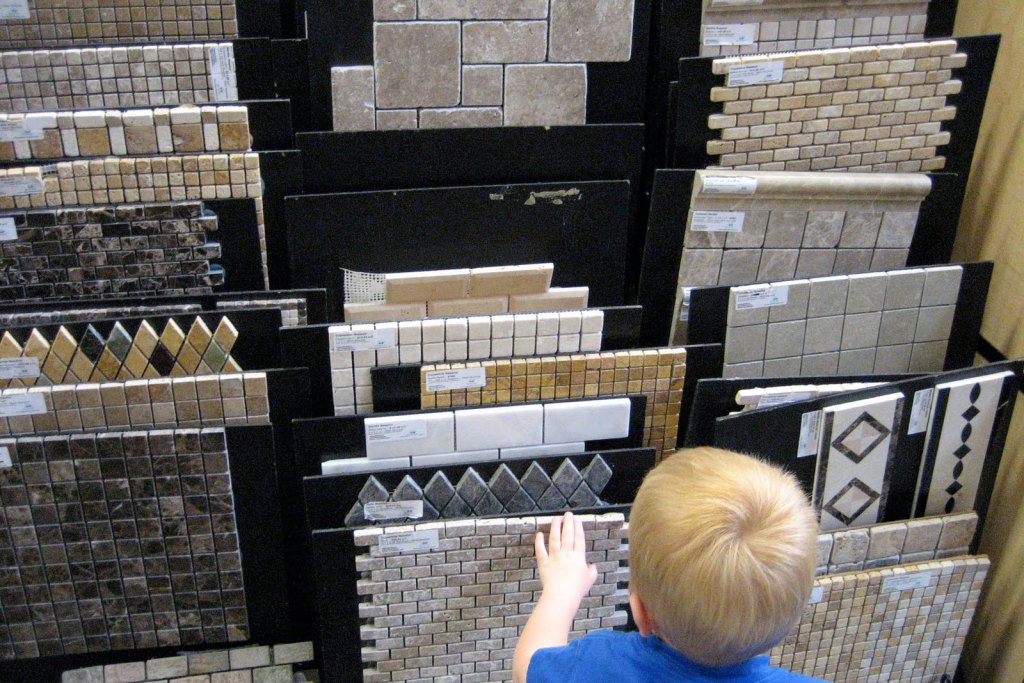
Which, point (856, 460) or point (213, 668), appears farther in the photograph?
point (213, 668)

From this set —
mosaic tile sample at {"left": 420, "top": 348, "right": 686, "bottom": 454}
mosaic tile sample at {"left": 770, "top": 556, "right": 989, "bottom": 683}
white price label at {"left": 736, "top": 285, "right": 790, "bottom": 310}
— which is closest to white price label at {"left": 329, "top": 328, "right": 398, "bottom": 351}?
mosaic tile sample at {"left": 420, "top": 348, "right": 686, "bottom": 454}

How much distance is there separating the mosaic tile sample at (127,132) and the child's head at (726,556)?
1.45 metres

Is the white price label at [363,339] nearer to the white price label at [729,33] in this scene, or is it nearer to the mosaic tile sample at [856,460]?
the mosaic tile sample at [856,460]

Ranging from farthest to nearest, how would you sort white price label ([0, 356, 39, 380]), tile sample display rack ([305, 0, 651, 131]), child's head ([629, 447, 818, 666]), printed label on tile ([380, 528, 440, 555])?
tile sample display rack ([305, 0, 651, 131]) → white price label ([0, 356, 39, 380]) → printed label on tile ([380, 528, 440, 555]) → child's head ([629, 447, 818, 666])

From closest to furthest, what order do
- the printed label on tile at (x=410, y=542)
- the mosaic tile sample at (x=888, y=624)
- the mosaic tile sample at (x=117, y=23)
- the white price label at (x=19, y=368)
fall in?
the printed label on tile at (x=410, y=542)
the white price label at (x=19, y=368)
the mosaic tile sample at (x=888, y=624)
the mosaic tile sample at (x=117, y=23)

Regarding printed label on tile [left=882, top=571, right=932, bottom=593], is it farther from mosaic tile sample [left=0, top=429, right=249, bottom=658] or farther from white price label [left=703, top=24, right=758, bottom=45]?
mosaic tile sample [left=0, top=429, right=249, bottom=658]

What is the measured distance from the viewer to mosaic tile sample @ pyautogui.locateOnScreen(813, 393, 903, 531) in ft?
6.78

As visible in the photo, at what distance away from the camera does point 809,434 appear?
6.72 feet

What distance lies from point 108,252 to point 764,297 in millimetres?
1546

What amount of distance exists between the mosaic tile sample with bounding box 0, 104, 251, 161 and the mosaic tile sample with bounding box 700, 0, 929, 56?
120cm

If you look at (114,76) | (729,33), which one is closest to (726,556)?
(729,33)

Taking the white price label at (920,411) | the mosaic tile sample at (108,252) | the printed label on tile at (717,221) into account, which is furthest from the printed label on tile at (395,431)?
the white price label at (920,411)

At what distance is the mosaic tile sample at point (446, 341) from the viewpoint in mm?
2062

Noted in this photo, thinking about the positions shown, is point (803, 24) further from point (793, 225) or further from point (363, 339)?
point (363, 339)
